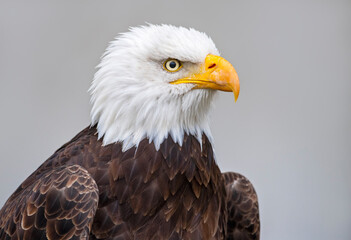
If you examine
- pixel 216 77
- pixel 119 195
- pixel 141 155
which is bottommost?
pixel 119 195

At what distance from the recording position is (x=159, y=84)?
221 cm

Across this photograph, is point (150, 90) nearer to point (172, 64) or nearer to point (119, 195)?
point (172, 64)

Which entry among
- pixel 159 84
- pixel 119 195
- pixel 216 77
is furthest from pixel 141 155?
pixel 216 77

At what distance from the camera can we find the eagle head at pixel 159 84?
7.23ft

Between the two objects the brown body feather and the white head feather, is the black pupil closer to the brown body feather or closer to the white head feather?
the white head feather

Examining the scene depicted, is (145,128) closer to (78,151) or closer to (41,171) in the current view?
(78,151)

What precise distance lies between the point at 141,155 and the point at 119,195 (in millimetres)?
181

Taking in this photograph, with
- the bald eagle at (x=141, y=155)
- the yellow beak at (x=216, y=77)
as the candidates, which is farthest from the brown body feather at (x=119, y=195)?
the yellow beak at (x=216, y=77)

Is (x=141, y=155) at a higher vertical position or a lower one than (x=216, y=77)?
lower

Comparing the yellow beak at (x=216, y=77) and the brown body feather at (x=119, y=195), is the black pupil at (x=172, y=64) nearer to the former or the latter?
the yellow beak at (x=216, y=77)

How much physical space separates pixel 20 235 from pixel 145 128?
63cm

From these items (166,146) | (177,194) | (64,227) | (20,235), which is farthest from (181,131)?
(20,235)

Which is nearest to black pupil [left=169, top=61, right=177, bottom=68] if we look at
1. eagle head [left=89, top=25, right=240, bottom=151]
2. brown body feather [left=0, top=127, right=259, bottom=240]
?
eagle head [left=89, top=25, right=240, bottom=151]

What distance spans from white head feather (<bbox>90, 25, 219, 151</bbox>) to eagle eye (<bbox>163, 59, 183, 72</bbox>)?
0.05 feet
